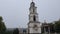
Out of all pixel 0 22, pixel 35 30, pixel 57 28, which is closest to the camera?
pixel 35 30

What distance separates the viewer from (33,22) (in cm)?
3706

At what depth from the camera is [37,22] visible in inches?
1458

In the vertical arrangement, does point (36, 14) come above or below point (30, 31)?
above

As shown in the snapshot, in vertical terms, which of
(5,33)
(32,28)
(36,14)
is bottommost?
(5,33)

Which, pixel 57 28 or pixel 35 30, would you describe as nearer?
pixel 35 30

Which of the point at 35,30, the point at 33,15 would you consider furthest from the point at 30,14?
the point at 35,30

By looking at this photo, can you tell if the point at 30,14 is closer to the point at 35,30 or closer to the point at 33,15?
the point at 33,15

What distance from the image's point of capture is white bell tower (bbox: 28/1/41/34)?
36.7 metres

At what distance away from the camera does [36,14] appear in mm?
37656

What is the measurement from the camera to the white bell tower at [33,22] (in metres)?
36.7

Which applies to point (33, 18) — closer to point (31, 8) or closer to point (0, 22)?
point (31, 8)

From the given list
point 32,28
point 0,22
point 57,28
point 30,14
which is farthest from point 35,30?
point 57,28

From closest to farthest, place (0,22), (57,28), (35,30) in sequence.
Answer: (35,30)
(0,22)
(57,28)

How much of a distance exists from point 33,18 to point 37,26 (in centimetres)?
169
